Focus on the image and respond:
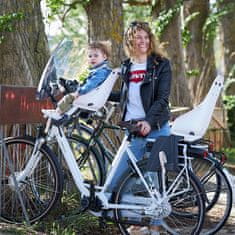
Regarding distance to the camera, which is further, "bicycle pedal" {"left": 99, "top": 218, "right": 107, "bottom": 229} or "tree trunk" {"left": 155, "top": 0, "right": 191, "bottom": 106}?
"tree trunk" {"left": 155, "top": 0, "right": 191, "bottom": 106}

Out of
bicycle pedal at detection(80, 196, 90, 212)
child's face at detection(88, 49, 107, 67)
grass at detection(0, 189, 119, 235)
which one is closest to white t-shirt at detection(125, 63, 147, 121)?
child's face at detection(88, 49, 107, 67)

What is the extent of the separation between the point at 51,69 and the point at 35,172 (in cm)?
101

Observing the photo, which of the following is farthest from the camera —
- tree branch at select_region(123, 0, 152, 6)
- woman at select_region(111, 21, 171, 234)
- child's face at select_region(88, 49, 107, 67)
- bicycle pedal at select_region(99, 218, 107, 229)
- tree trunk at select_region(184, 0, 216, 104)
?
tree trunk at select_region(184, 0, 216, 104)

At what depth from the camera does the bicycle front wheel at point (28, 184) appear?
562 centimetres

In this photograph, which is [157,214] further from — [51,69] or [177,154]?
[51,69]

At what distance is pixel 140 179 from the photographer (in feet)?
17.6

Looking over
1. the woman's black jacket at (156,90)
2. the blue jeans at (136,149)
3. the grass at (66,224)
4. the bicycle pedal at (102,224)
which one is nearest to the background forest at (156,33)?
the woman's black jacket at (156,90)

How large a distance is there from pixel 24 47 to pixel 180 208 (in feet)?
8.68

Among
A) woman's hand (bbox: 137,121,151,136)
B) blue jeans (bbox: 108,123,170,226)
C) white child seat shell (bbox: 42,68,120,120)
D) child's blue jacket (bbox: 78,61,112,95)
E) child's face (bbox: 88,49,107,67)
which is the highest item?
child's face (bbox: 88,49,107,67)

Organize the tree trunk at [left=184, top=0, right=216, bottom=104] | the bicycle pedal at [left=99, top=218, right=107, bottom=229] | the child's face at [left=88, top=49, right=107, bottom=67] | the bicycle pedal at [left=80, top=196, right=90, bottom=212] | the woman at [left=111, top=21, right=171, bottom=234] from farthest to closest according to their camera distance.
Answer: the tree trunk at [left=184, top=0, right=216, bottom=104], the bicycle pedal at [left=99, top=218, right=107, bottom=229], the child's face at [left=88, top=49, right=107, bottom=67], the bicycle pedal at [left=80, top=196, right=90, bottom=212], the woman at [left=111, top=21, right=171, bottom=234]

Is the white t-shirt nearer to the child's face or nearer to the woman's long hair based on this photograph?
the woman's long hair

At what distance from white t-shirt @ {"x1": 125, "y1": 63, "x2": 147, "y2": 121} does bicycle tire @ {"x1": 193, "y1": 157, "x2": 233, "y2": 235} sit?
2.19 feet

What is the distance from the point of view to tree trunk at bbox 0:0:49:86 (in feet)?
22.1

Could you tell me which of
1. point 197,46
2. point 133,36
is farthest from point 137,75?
point 197,46
